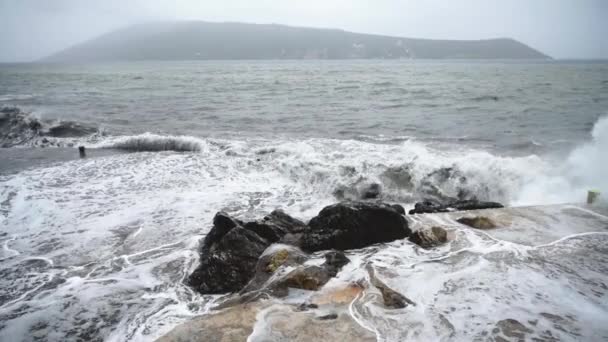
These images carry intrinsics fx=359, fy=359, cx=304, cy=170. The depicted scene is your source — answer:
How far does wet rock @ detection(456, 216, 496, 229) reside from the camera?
21.5 ft

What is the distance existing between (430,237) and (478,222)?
4.30ft

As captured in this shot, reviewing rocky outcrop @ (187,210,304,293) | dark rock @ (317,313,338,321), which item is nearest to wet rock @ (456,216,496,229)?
rocky outcrop @ (187,210,304,293)

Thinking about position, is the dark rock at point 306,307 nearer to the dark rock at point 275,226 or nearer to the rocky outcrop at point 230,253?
the rocky outcrop at point 230,253

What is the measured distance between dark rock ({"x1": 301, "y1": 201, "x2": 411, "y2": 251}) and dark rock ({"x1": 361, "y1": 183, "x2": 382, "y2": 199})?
3.81 metres

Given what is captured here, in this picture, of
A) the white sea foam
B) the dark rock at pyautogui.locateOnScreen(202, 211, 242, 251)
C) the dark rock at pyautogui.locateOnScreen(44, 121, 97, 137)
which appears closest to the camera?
the white sea foam

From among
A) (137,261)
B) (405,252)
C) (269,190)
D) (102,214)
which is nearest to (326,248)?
(405,252)

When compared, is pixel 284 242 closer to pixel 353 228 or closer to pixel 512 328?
pixel 353 228

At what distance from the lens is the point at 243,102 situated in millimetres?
29547

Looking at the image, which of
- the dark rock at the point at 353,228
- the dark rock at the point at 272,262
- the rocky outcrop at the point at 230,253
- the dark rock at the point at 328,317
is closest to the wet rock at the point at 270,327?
the dark rock at the point at 328,317

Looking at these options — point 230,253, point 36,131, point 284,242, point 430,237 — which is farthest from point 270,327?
point 36,131

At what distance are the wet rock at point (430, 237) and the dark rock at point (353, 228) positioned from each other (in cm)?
26

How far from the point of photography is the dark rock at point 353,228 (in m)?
6.01

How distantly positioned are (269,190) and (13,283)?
236 inches

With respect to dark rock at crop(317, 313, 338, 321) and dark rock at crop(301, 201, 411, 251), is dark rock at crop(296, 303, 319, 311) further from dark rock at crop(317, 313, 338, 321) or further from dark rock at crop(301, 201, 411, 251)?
dark rock at crop(301, 201, 411, 251)
